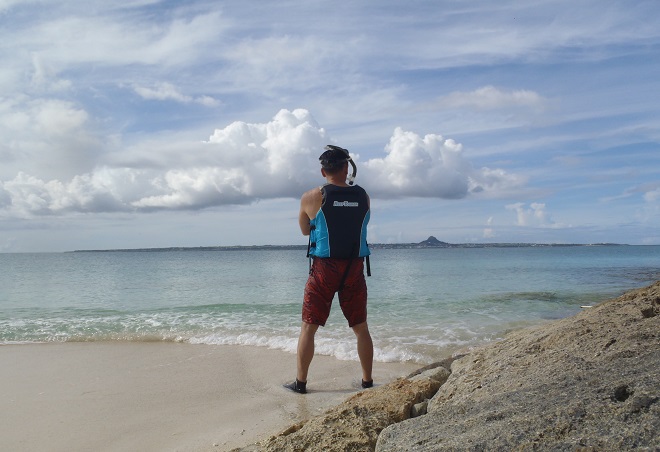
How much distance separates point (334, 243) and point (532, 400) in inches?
95.3

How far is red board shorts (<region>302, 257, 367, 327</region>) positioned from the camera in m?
4.53

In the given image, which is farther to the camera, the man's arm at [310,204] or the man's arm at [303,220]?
the man's arm at [303,220]

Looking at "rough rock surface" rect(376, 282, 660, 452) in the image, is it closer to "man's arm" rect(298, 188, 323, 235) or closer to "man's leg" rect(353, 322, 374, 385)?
"man's leg" rect(353, 322, 374, 385)

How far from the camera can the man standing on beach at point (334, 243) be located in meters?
4.47

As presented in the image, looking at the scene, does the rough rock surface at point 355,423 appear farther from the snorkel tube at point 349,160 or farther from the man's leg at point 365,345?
the snorkel tube at point 349,160

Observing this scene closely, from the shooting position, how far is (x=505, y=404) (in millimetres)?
2404

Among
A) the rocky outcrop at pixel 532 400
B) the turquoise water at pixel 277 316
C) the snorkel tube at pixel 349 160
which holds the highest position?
the snorkel tube at pixel 349 160

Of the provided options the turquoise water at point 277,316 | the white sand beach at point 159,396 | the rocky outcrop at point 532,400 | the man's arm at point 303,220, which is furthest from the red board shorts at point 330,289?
the turquoise water at point 277,316

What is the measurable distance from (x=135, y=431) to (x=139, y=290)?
1732 centimetres

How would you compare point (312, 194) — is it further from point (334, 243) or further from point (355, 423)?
point (355, 423)

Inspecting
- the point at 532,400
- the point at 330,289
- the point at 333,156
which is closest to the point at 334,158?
the point at 333,156

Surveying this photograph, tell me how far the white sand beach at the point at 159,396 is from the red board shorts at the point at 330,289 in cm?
77

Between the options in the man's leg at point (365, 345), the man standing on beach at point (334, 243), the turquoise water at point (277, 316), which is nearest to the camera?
the man standing on beach at point (334, 243)

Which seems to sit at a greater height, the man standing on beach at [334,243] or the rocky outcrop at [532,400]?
the man standing on beach at [334,243]
